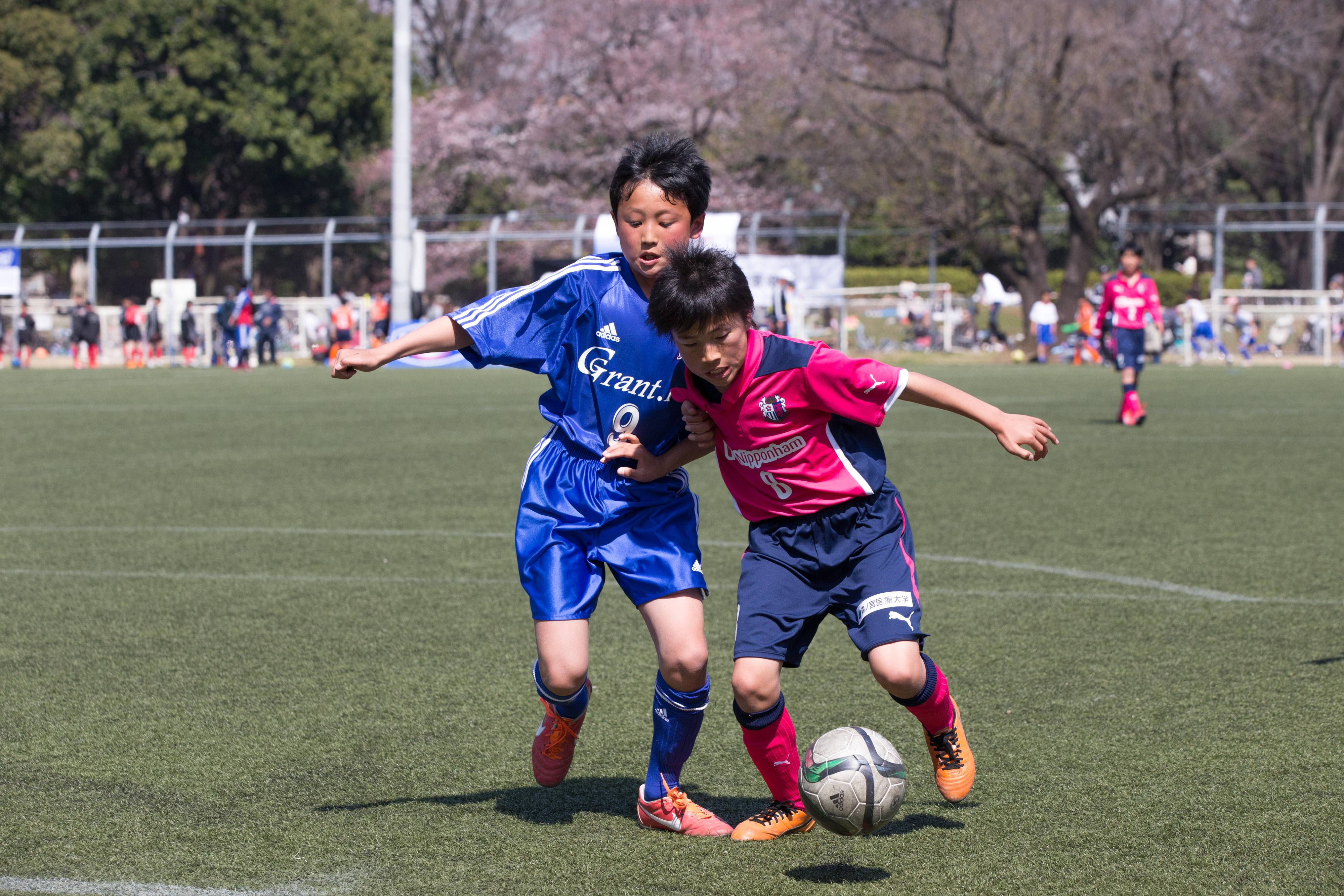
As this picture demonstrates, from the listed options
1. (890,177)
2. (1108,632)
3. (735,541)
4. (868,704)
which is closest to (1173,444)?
(735,541)

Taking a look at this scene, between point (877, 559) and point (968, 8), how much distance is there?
1211 inches

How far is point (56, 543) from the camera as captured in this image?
26.9 feet

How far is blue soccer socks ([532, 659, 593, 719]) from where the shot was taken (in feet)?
12.5

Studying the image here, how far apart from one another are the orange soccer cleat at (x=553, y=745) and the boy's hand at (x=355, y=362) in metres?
1.03

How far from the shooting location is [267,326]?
101ft

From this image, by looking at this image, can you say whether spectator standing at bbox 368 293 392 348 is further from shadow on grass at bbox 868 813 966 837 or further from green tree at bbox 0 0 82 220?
shadow on grass at bbox 868 813 966 837

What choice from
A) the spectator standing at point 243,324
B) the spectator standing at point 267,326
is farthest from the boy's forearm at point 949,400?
the spectator standing at point 267,326

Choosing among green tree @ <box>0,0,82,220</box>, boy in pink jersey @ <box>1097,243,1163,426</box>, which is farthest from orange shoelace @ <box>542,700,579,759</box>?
green tree @ <box>0,0,82,220</box>

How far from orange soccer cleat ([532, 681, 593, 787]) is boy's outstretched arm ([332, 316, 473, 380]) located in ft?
3.28

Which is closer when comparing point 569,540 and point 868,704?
point 569,540

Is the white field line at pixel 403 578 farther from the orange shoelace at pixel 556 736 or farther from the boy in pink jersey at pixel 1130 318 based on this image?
the boy in pink jersey at pixel 1130 318

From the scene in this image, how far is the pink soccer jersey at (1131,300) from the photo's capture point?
1480cm

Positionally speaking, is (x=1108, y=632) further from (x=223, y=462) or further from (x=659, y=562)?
(x=223, y=462)

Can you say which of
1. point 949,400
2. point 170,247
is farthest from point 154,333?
point 949,400
